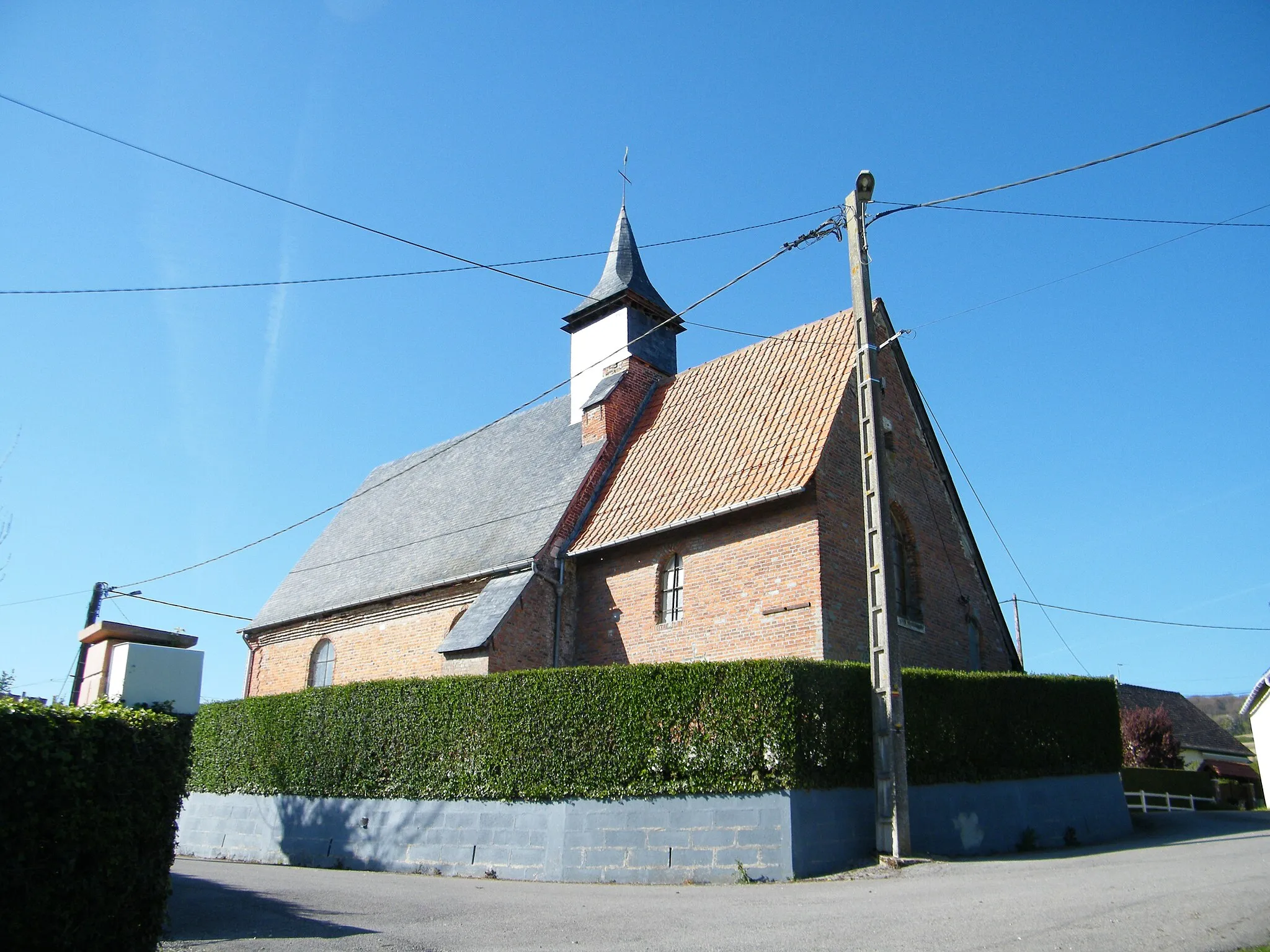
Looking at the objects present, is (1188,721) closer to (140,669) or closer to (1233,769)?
(1233,769)

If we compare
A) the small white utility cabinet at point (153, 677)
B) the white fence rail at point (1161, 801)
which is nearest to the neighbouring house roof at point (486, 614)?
the small white utility cabinet at point (153, 677)

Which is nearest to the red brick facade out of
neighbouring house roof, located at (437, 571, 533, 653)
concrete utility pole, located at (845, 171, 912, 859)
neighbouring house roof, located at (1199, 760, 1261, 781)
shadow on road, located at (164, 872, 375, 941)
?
neighbouring house roof, located at (437, 571, 533, 653)

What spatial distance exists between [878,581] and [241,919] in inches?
307

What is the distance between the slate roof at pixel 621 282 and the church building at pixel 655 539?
0.06 metres

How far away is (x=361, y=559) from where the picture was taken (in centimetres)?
2319

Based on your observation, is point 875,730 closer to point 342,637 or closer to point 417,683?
point 417,683

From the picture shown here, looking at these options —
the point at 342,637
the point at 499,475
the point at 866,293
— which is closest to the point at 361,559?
the point at 342,637

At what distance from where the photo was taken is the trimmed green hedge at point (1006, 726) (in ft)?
40.4

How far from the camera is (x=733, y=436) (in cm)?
1720

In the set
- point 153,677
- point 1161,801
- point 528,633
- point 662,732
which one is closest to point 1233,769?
point 1161,801

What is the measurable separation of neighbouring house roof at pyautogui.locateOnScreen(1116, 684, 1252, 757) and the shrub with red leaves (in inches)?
308

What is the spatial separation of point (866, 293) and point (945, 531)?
751 centimetres

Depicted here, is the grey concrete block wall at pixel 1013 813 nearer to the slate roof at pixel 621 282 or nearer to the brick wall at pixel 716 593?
the brick wall at pixel 716 593

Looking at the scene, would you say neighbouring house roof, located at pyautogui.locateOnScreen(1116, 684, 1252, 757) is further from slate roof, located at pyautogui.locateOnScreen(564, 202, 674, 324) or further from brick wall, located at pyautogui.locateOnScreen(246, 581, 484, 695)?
brick wall, located at pyautogui.locateOnScreen(246, 581, 484, 695)
